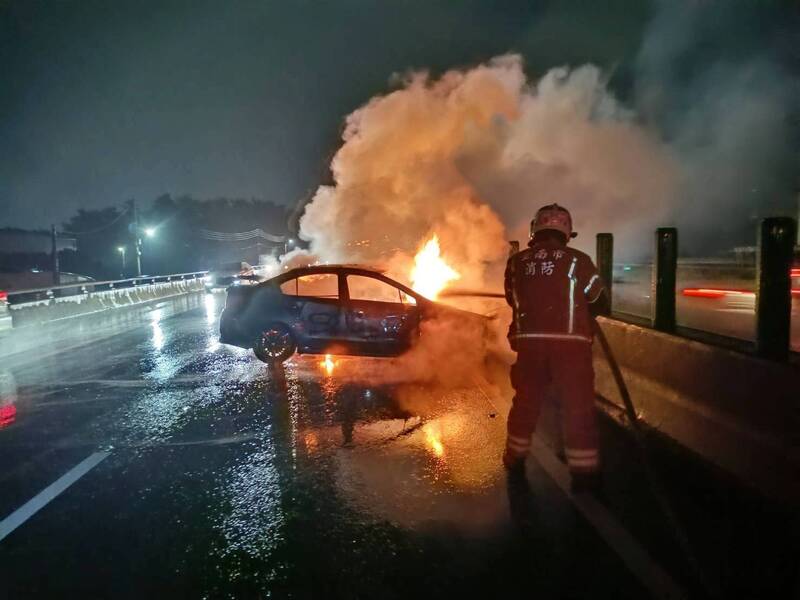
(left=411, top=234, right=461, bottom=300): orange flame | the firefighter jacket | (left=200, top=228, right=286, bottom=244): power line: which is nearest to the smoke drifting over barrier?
(left=411, top=234, right=461, bottom=300): orange flame

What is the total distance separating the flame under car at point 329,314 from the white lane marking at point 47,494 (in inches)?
168

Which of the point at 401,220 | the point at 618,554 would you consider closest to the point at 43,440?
the point at 618,554

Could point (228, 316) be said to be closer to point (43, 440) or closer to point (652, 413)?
point (43, 440)

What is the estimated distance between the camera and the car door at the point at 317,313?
9570 mm

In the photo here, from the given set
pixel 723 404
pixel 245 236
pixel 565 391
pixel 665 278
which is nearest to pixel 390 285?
pixel 665 278

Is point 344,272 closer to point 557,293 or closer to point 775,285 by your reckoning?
point 557,293

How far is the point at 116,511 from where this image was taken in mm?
4367

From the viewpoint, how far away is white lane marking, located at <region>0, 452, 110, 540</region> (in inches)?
165

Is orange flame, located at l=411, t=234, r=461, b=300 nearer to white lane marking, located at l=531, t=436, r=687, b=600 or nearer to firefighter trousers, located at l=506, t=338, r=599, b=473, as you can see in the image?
firefighter trousers, located at l=506, t=338, r=599, b=473

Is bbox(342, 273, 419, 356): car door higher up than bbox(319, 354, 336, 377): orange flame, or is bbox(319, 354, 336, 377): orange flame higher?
bbox(342, 273, 419, 356): car door

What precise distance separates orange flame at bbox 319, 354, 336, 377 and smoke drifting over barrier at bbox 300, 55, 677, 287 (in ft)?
28.7

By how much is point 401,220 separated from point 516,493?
58.7 ft

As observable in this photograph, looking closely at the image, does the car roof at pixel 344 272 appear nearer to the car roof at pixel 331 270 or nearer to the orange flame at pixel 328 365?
the car roof at pixel 331 270

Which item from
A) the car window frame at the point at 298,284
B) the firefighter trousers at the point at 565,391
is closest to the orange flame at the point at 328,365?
the car window frame at the point at 298,284
